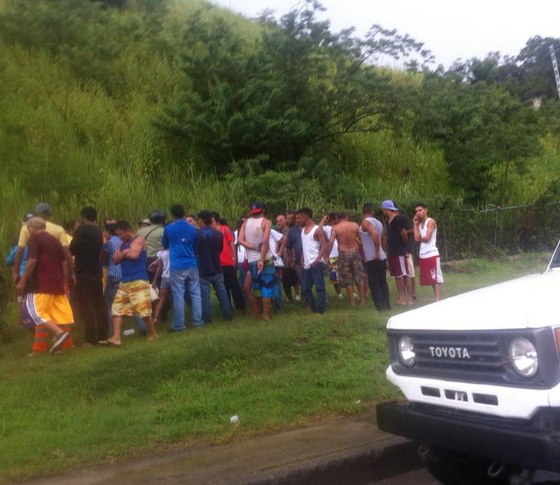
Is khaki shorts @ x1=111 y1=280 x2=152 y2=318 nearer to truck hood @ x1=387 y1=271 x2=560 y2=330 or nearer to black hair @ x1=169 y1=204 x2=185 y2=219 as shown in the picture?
black hair @ x1=169 y1=204 x2=185 y2=219

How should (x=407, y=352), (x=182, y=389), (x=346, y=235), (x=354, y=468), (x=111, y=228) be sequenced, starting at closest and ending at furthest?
(x=407, y=352)
(x=354, y=468)
(x=182, y=389)
(x=111, y=228)
(x=346, y=235)

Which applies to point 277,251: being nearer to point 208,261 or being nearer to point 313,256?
point 313,256

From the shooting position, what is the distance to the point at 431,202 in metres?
18.9

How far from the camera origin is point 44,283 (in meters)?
9.45

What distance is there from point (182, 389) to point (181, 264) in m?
2.95

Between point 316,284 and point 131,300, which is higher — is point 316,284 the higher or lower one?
the lower one

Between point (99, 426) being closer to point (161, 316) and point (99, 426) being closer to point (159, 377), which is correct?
point (159, 377)

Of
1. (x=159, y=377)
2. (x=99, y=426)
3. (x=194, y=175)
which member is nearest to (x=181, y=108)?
(x=194, y=175)

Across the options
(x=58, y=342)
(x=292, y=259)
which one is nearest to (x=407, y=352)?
(x=58, y=342)

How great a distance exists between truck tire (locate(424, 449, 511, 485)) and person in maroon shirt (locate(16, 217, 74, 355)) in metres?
5.61

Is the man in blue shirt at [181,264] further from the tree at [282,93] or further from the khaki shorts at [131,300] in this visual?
the tree at [282,93]

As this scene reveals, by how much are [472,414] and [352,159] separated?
18.4m

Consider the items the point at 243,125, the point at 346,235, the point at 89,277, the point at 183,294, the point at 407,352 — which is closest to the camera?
the point at 407,352

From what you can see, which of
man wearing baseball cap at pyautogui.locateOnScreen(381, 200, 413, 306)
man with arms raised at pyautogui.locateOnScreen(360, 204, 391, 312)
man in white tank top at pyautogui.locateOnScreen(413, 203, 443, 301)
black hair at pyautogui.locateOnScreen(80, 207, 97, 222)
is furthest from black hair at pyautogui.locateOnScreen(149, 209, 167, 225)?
man in white tank top at pyautogui.locateOnScreen(413, 203, 443, 301)
